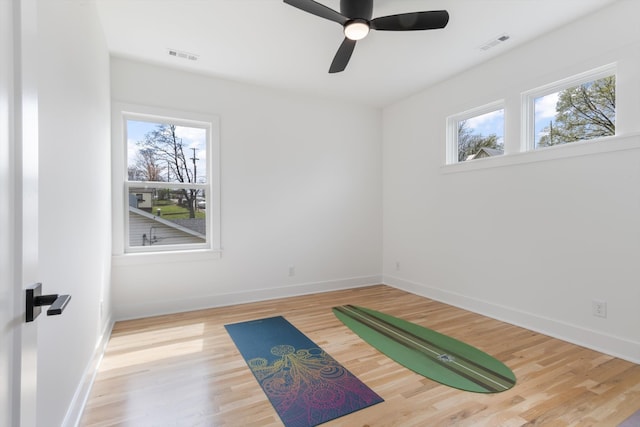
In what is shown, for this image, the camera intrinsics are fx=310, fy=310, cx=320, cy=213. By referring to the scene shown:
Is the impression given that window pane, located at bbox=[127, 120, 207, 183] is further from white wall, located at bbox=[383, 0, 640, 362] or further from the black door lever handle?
the black door lever handle

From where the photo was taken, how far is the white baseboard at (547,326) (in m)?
2.49

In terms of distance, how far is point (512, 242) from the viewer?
3.27 metres

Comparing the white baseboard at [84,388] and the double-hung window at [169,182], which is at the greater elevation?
the double-hung window at [169,182]

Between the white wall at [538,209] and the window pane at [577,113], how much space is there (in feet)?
0.48

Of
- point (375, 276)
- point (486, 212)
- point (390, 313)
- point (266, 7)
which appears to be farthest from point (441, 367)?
point (266, 7)

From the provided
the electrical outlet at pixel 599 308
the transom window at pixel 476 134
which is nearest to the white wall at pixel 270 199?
the transom window at pixel 476 134

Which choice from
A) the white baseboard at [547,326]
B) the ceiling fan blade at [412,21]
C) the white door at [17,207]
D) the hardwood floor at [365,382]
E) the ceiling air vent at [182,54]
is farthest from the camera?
the ceiling air vent at [182,54]

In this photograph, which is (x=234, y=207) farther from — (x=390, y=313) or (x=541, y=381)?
(x=541, y=381)

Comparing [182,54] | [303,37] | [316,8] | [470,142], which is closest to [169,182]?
[182,54]

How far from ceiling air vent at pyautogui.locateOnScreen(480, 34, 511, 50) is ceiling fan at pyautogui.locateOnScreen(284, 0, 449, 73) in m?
1.11

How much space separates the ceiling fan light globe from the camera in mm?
2297

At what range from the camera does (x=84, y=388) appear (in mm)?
1954

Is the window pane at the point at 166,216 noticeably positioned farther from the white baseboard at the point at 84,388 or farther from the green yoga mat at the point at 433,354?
the green yoga mat at the point at 433,354

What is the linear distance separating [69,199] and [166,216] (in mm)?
2006
